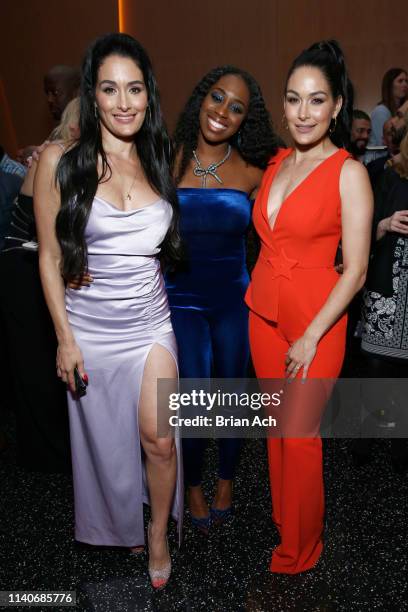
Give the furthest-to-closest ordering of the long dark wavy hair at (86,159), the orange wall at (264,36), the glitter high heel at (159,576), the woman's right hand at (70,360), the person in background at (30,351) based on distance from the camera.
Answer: the orange wall at (264,36) → the person in background at (30,351) → the glitter high heel at (159,576) → the woman's right hand at (70,360) → the long dark wavy hair at (86,159)

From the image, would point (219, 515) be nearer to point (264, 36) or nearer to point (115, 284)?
point (115, 284)

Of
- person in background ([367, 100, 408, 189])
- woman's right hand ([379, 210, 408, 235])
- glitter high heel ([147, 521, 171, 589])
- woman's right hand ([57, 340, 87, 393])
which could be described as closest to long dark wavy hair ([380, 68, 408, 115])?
person in background ([367, 100, 408, 189])

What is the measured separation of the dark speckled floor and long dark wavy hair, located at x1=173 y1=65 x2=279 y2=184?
134 centimetres

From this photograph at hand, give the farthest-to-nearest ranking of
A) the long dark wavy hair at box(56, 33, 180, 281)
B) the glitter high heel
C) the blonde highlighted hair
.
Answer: the blonde highlighted hair
the glitter high heel
the long dark wavy hair at box(56, 33, 180, 281)

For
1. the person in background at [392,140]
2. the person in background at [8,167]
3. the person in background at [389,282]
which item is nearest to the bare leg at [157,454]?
the person in background at [389,282]

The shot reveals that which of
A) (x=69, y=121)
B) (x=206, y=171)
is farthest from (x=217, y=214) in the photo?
(x=69, y=121)

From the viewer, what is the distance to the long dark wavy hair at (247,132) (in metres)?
2.21

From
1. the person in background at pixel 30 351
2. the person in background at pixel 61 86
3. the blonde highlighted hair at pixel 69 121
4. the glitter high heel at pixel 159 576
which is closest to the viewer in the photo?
the glitter high heel at pixel 159 576

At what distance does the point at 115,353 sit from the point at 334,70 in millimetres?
1073

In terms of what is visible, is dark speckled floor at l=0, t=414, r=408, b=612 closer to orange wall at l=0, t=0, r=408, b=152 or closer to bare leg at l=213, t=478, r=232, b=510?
bare leg at l=213, t=478, r=232, b=510

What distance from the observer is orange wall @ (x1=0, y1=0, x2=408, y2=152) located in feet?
19.8

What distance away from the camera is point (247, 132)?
223cm

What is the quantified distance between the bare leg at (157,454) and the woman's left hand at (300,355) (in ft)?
1.25

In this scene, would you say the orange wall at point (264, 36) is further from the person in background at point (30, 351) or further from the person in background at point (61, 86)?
the person in background at point (30, 351)
